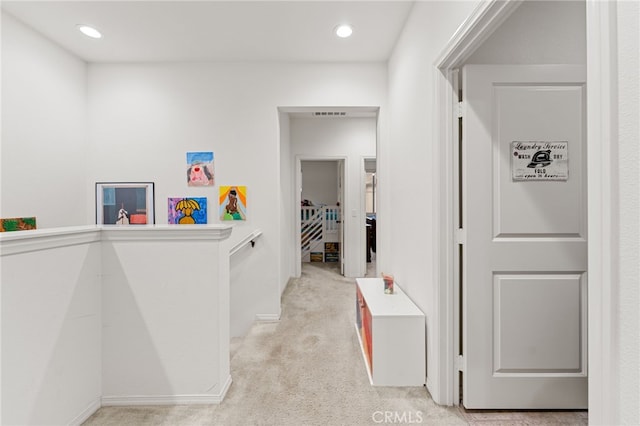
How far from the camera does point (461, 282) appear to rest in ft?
6.00

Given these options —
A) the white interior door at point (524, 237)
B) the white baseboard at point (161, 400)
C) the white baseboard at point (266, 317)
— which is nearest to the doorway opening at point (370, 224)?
the white baseboard at point (266, 317)

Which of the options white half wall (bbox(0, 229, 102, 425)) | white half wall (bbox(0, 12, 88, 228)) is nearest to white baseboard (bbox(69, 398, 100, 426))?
white half wall (bbox(0, 229, 102, 425))

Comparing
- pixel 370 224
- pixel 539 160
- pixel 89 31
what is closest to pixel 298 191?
pixel 370 224

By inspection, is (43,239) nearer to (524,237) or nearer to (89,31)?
(89,31)

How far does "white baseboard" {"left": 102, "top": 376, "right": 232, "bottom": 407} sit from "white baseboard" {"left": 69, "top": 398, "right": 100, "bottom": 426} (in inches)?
1.5

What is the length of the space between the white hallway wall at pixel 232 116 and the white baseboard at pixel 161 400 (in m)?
1.46

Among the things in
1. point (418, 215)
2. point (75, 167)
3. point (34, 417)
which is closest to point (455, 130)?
point (418, 215)

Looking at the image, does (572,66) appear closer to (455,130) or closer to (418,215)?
(455,130)

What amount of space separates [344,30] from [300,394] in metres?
2.94

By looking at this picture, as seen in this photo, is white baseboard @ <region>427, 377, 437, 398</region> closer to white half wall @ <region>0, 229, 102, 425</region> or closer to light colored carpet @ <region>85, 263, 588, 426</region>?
light colored carpet @ <region>85, 263, 588, 426</region>

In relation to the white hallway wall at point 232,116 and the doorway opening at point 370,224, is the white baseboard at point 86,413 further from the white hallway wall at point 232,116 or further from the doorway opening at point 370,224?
the doorway opening at point 370,224

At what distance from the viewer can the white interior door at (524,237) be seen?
1.70 meters

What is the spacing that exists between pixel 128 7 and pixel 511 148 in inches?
119

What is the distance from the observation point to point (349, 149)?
516 centimetres
